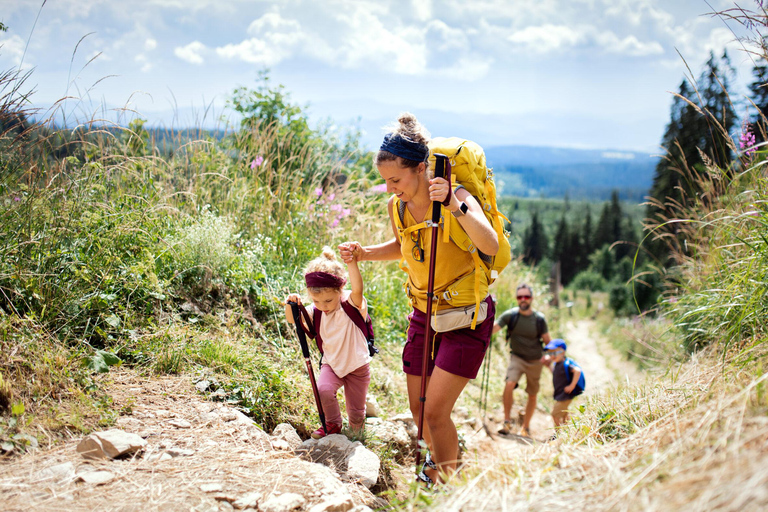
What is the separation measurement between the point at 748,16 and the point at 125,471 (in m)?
4.18

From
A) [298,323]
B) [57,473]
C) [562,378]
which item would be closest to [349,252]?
[298,323]

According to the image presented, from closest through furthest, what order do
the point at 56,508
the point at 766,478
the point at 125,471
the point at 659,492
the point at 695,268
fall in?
1. the point at 766,478
2. the point at 659,492
3. the point at 56,508
4. the point at 125,471
5. the point at 695,268

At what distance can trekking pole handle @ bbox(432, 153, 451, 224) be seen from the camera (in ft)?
8.44

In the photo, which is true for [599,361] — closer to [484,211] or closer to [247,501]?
[484,211]

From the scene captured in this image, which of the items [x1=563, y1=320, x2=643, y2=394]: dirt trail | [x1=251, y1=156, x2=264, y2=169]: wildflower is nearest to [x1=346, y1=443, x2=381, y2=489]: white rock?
[x1=251, y1=156, x2=264, y2=169]: wildflower

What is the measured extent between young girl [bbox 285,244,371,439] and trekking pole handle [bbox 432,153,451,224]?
814mm

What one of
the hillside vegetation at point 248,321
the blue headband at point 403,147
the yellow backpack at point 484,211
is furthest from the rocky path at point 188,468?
the blue headband at point 403,147

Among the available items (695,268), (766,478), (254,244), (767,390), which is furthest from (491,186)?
(695,268)

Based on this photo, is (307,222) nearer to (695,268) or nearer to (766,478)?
(695,268)

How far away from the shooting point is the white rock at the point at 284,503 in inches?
88.8

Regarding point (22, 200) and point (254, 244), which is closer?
point (22, 200)

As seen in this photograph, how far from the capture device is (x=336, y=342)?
3365 millimetres

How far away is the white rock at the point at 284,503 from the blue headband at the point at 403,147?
→ 179 centimetres

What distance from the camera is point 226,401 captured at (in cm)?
333
